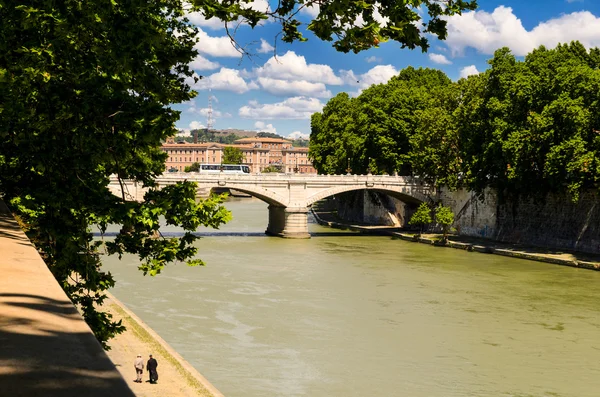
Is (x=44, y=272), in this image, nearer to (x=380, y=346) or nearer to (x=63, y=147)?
(x=63, y=147)

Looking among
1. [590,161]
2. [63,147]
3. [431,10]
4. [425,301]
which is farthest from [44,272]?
[590,161]

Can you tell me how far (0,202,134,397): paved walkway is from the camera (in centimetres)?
331

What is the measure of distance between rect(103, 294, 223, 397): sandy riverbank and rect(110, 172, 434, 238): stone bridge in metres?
34.4

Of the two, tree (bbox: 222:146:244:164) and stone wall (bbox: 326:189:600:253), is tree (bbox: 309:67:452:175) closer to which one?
stone wall (bbox: 326:189:600:253)

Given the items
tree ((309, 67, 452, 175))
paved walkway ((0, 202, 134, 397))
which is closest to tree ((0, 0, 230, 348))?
paved walkway ((0, 202, 134, 397))

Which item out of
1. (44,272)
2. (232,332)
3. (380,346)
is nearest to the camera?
(44,272)

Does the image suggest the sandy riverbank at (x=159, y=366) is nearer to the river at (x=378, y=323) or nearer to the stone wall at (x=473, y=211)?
the river at (x=378, y=323)

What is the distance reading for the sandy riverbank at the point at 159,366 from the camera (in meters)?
15.2

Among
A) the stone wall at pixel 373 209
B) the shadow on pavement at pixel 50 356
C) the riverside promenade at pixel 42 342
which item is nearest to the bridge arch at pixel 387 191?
the stone wall at pixel 373 209

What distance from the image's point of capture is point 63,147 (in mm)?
12242

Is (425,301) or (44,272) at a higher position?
(44,272)

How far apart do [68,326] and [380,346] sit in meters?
18.9

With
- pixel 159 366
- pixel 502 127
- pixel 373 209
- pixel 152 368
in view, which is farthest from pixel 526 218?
pixel 152 368

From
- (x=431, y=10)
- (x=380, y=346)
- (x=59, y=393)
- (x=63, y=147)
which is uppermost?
(x=431, y=10)
